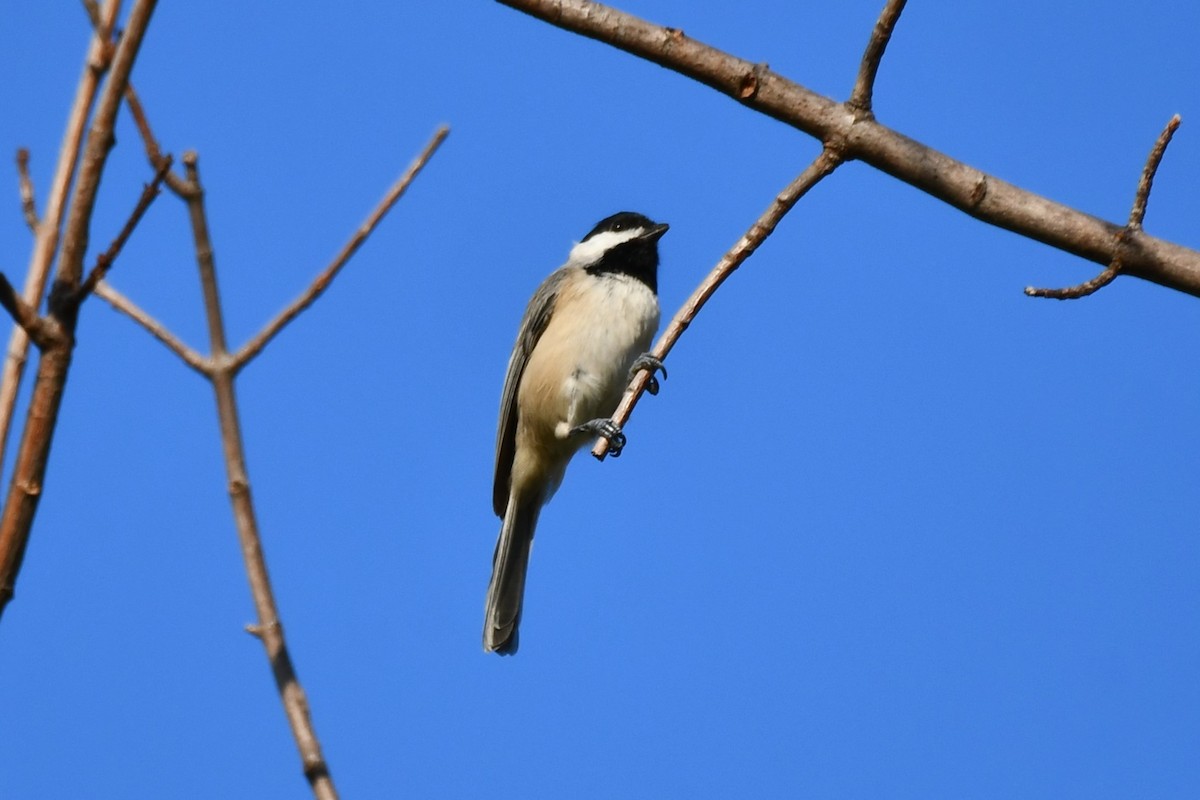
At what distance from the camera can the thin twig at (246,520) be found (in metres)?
2.14

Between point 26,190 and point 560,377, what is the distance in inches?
144

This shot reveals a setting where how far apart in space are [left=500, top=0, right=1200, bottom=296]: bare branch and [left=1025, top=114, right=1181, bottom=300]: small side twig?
0.02m

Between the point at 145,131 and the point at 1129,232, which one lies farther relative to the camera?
the point at 1129,232

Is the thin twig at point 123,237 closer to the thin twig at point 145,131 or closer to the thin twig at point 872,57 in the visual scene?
the thin twig at point 145,131

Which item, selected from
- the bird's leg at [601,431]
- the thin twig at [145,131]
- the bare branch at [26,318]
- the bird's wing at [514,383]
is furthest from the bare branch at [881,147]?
the bird's wing at [514,383]

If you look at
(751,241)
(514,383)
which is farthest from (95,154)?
(514,383)

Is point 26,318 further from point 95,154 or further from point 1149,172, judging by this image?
point 1149,172

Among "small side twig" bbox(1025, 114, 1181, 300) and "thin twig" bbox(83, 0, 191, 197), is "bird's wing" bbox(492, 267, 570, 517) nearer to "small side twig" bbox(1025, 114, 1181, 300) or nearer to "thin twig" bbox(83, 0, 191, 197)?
"small side twig" bbox(1025, 114, 1181, 300)

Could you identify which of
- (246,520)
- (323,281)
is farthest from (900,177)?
(246,520)

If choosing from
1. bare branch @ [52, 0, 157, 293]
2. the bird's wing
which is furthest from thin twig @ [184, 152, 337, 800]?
the bird's wing

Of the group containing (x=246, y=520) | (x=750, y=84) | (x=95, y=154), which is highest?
(x=750, y=84)

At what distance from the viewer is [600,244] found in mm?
6840

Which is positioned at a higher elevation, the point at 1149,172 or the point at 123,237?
the point at 1149,172

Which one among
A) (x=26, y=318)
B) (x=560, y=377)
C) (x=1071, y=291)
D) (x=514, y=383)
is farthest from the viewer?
(x=514, y=383)
